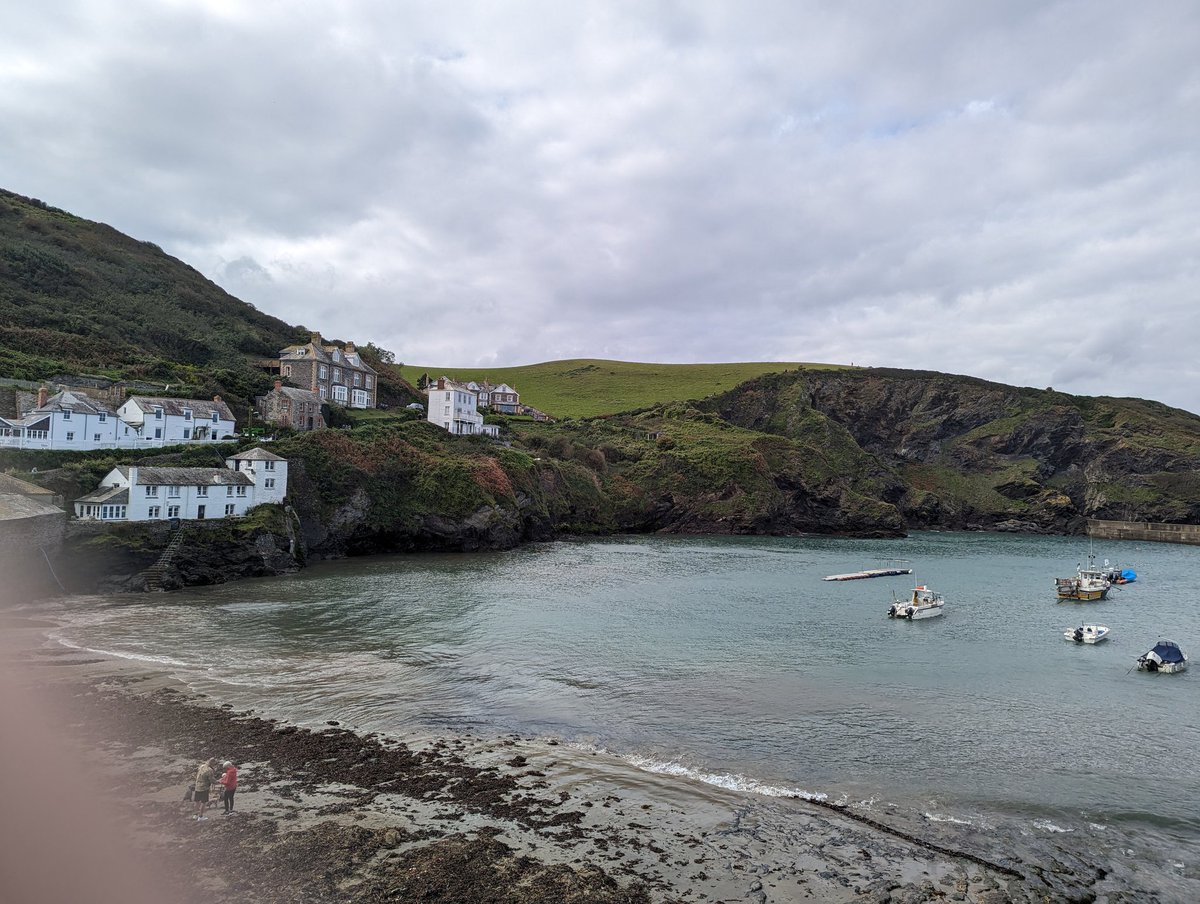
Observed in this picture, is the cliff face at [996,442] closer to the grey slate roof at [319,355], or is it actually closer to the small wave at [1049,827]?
the grey slate roof at [319,355]

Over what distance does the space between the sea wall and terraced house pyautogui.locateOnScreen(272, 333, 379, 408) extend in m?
134

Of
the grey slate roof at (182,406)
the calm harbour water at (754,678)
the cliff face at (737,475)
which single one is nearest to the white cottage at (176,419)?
the grey slate roof at (182,406)

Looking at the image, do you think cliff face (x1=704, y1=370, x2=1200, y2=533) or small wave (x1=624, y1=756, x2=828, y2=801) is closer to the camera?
small wave (x1=624, y1=756, x2=828, y2=801)

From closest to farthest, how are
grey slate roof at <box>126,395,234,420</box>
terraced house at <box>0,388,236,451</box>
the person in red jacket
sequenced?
1. the person in red jacket
2. terraced house at <box>0,388,236,451</box>
3. grey slate roof at <box>126,395,234,420</box>

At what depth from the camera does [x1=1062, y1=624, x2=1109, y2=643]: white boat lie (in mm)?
44156

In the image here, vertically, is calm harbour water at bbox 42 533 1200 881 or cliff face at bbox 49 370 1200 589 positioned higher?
cliff face at bbox 49 370 1200 589

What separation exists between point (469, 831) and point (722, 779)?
8348mm

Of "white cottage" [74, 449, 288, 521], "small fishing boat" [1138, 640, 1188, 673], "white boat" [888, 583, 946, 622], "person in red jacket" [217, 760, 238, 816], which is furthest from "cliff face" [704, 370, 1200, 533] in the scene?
"person in red jacket" [217, 760, 238, 816]

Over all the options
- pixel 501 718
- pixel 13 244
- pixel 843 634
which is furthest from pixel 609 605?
pixel 13 244

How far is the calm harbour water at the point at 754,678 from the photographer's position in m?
22.8

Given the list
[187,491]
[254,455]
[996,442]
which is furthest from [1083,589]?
[996,442]

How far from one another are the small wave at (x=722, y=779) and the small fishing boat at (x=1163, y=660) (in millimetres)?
27185

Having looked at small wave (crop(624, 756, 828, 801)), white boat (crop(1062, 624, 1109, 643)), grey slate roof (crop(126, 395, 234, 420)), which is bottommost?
small wave (crop(624, 756, 828, 801))

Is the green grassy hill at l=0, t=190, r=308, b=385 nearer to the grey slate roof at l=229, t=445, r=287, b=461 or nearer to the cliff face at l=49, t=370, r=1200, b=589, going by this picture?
the grey slate roof at l=229, t=445, r=287, b=461
